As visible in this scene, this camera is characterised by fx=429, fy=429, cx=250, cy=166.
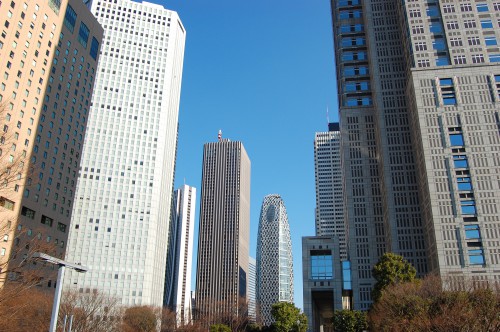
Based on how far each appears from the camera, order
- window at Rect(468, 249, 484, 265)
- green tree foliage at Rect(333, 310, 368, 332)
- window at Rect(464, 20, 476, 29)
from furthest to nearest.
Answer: window at Rect(464, 20, 476, 29), window at Rect(468, 249, 484, 265), green tree foliage at Rect(333, 310, 368, 332)

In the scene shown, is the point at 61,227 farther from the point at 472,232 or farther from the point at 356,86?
the point at 356,86

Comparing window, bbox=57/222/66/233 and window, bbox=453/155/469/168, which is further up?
window, bbox=453/155/469/168

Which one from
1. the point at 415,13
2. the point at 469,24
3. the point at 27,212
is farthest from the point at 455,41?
the point at 27,212

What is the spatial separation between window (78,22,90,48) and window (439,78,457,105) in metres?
95.7

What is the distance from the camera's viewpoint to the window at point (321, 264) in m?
126

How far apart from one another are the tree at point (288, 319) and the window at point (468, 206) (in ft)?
144

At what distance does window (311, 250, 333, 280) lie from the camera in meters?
126

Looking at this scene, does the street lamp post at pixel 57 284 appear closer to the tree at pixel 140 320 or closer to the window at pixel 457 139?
the tree at pixel 140 320

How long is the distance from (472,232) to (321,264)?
45.4 metres

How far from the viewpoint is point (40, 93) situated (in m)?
99.2

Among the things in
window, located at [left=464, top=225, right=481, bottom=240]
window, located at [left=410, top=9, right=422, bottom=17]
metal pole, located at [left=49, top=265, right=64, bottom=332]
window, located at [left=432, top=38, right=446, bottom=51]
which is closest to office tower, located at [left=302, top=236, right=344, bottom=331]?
window, located at [left=464, top=225, right=481, bottom=240]

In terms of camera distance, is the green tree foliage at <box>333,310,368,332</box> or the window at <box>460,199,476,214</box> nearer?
the green tree foliage at <box>333,310,368,332</box>

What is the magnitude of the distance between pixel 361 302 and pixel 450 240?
110 feet

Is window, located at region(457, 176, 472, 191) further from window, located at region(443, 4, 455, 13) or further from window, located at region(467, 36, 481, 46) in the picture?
window, located at region(443, 4, 455, 13)
